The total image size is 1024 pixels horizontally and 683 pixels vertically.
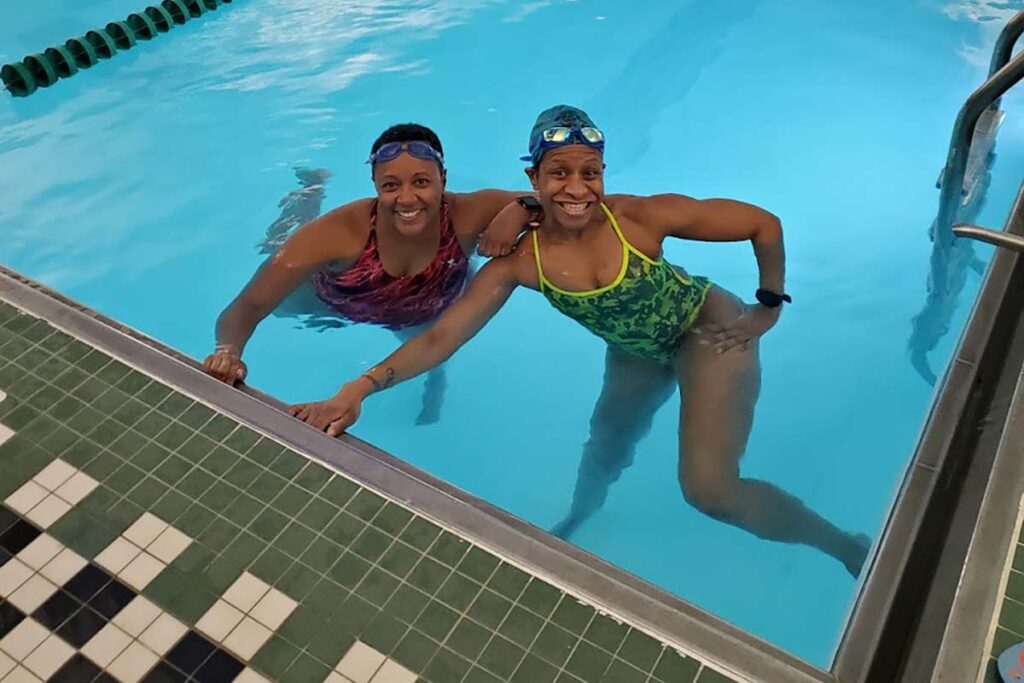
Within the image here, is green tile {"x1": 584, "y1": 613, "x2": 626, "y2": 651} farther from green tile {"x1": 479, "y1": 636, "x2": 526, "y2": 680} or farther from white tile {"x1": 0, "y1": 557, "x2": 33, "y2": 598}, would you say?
white tile {"x1": 0, "y1": 557, "x2": 33, "y2": 598}

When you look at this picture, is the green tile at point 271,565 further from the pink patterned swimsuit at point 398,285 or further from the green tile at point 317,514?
the pink patterned swimsuit at point 398,285

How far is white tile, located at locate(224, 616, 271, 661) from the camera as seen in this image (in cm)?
111

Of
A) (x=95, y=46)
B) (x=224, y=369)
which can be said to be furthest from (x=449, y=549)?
(x=95, y=46)

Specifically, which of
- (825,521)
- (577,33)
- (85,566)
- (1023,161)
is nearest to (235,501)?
(85,566)

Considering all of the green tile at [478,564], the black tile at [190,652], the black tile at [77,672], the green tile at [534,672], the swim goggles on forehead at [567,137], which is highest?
the swim goggles on forehead at [567,137]

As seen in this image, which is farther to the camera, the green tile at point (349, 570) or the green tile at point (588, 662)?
the green tile at point (349, 570)

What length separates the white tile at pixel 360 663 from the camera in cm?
108

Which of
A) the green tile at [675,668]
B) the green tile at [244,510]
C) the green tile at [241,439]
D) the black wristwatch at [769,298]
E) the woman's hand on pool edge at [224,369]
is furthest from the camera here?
the black wristwatch at [769,298]

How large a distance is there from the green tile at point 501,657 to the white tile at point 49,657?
21.2 inches

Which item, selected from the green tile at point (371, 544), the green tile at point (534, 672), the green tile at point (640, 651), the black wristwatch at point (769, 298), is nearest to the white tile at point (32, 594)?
the green tile at point (371, 544)

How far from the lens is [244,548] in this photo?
1225mm

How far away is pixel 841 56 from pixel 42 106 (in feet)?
13.8

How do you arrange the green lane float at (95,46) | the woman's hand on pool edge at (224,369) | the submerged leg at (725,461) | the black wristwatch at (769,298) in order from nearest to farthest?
the woman's hand on pool edge at (224,369) < the submerged leg at (725,461) < the black wristwatch at (769,298) < the green lane float at (95,46)

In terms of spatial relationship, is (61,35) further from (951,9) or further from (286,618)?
(951,9)
